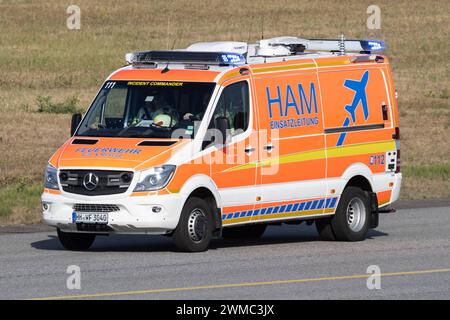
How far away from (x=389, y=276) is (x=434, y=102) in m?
31.9

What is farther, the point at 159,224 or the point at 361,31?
the point at 361,31

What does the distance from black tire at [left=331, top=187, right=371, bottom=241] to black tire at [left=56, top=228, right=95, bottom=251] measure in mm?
3342

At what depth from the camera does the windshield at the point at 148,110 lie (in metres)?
16.5

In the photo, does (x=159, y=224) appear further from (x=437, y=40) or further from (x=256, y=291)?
(x=437, y=40)

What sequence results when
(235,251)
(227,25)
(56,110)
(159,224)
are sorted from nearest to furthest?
(159,224), (235,251), (56,110), (227,25)

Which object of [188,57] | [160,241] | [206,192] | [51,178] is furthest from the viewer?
[160,241]

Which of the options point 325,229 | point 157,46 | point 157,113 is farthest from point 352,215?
point 157,46

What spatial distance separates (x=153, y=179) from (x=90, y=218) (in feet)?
2.80

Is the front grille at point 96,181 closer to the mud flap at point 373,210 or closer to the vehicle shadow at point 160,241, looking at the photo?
the vehicle shadow at point 160,241

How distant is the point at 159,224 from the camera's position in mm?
15711

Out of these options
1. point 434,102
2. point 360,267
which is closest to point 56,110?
point 434,102

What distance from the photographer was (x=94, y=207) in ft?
52.0

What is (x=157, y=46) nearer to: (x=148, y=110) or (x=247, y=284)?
(x=148, y=110)

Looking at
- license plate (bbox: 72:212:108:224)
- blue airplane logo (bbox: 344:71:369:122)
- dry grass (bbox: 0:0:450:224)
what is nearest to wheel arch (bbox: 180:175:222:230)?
license plate (bbox: 72:212:108:224)
